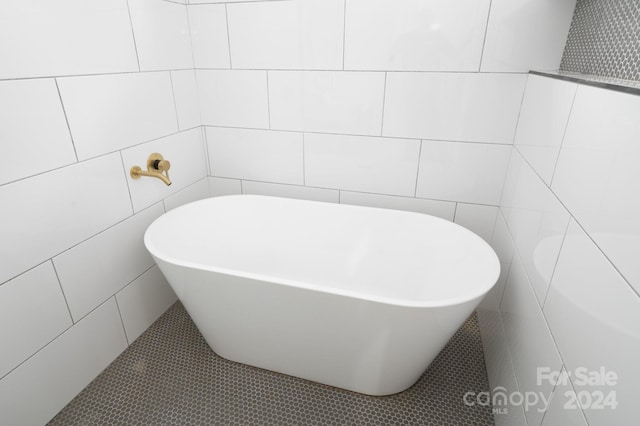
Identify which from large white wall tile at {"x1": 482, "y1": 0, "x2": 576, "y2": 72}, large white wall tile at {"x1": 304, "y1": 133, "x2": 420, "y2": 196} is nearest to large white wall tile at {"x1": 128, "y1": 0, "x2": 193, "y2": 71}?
large white wall tile at {"x1": 304, "y1": 133, "x2": 420, "y2": 196}

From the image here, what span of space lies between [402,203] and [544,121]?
2.32 feet

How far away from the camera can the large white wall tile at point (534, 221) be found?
0.91 metres

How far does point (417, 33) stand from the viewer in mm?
1403

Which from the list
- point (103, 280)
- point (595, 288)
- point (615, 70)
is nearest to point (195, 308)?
point (103, 280)

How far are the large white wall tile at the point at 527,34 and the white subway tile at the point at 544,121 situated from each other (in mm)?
91

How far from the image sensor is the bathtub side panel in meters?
1.07

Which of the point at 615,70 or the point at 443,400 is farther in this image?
the point at 443,400

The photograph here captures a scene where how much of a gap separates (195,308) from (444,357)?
3.53ft

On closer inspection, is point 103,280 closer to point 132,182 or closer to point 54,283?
point 54,283

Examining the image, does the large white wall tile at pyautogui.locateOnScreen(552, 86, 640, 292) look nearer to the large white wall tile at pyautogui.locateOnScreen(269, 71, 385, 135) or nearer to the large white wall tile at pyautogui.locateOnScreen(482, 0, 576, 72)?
the large white wall tile at pyautogui.locateOnScreen(482, 0, 576, 72)

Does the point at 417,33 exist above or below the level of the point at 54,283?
above

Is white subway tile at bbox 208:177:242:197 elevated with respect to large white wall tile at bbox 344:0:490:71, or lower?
lower

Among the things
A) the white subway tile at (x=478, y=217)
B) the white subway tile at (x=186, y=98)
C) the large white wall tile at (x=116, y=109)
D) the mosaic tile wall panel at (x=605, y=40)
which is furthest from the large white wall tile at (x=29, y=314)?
the mosaic tile wall panel at (x=605, y=40)

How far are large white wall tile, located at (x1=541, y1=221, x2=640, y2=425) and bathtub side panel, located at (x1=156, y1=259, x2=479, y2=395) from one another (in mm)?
266
